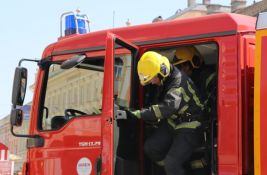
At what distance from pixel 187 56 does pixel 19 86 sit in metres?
1.77

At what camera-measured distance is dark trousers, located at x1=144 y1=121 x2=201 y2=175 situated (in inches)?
181

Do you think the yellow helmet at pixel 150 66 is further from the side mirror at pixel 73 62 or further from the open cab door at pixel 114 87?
the side mirror at pixel 73 62

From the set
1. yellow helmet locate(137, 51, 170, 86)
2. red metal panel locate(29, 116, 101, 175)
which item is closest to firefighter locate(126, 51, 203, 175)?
yellow helmet locate(137, 51, 170, 86)

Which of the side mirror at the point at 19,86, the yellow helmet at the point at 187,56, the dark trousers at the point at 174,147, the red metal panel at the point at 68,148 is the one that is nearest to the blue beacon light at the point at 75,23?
the side mirror at the point at 19,86

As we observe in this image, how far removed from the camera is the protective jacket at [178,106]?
15.1 feet

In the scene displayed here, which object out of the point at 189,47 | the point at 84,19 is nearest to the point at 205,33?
the point at 189,47

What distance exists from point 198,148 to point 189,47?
0.96m

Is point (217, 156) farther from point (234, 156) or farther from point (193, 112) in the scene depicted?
point (193, 112)

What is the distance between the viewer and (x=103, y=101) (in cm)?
470

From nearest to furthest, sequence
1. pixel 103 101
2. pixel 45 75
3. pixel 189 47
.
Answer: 1. pixel 103 101
2. pixel 189 47
3. pixel 45 75

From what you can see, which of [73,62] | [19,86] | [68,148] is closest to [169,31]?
[73,62]

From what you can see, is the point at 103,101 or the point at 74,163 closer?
the point at 103,101

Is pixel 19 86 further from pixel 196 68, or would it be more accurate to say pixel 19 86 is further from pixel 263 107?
pixel 263 107

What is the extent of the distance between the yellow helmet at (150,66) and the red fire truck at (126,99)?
26cm
